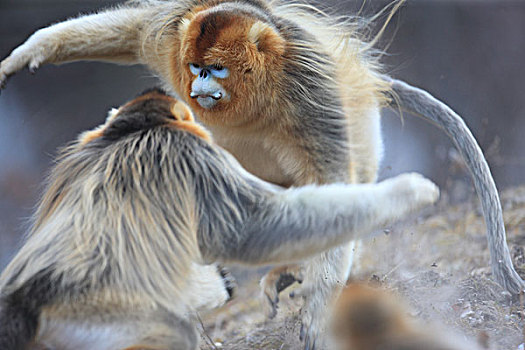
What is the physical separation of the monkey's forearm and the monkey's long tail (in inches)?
39.5

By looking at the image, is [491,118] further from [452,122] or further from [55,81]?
[55,81]

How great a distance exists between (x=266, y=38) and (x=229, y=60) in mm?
213

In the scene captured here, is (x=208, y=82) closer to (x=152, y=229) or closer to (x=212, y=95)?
(x=212, y=95)

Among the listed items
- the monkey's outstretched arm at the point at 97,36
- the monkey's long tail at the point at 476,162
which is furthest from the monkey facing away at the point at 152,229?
the monkey's outstretched arm at the point at 97,36

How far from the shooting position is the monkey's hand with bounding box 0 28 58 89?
3.03 metres

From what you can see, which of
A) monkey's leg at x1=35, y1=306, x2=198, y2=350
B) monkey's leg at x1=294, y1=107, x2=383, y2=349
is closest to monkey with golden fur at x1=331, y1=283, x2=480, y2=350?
monkey's leg at x1=35, y1=306, x2=198, y2=350

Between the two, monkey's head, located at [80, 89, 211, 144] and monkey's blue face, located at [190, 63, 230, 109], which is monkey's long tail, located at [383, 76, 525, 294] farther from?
monkey's head, located at [80, 89, 211, 144]

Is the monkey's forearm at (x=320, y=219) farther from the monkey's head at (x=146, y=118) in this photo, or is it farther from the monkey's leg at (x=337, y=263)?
the monkey's leg at (x=337, y=263)

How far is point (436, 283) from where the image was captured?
3062 mm

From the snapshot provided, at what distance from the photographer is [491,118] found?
4.17 m

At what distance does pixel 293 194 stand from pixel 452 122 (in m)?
1.51

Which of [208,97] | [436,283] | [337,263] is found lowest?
[436,283]

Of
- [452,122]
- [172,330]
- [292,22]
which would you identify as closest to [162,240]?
[172,330]

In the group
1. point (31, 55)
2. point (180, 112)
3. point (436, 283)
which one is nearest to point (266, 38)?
point (180, 112)
